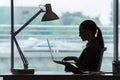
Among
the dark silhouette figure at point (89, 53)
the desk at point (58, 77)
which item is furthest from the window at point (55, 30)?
the desk at point (58, 77)

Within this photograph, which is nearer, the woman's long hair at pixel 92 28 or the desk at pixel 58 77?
the desk at pixel 58 77

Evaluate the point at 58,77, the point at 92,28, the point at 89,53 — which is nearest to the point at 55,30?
the point at 92,28

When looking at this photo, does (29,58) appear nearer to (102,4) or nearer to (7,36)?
(7,36)

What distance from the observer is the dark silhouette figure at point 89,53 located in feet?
9.43

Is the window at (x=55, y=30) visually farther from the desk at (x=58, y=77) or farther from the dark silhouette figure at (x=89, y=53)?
the desk at (x=58, y=77)

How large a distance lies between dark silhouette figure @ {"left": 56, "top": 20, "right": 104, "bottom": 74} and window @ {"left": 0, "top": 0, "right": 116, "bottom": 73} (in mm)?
1718

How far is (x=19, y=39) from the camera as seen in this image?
4914 millimetres

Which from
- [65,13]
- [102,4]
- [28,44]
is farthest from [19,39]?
[102,4]

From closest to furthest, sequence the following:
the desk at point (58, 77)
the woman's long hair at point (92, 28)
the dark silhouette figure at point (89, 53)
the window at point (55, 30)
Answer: the desk at point (58, 77) → the dark silhouette figure at point (89, 53) → the woman's long hair at point (92, 28) → the window at point (55, 30)

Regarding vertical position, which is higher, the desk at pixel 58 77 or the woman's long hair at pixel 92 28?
the woman's long hair at pixel 92 28

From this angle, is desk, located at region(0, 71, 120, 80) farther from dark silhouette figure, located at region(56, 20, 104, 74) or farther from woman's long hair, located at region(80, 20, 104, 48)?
woman's long hair, located at region(80, 20, 104, 48)

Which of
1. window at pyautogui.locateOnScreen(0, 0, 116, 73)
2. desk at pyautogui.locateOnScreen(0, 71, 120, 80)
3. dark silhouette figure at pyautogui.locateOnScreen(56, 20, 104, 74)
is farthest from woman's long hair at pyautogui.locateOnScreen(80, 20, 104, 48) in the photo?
window at pyautogui.locateOnScreen(0, 0, 116, 73)

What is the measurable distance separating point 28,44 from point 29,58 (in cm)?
21

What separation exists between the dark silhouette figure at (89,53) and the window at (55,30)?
5.64 feet
